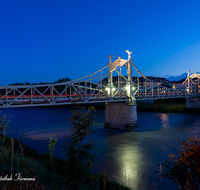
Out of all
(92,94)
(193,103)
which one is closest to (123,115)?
(92,94)

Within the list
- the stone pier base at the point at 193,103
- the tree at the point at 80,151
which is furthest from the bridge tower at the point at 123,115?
the stone pier base at the point at 193,103

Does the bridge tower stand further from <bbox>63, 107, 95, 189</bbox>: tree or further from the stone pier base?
the stone pier base

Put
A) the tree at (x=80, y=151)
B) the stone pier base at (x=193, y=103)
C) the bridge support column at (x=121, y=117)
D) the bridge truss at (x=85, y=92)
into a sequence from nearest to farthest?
the tree at (x=80, y=151) → the bridge truss at (x=85, y=92) → the bridge support column at (x=121, y=117) → the stone pier base at (x=193, y=103)

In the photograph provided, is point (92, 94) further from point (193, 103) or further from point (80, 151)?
point (193, 103)

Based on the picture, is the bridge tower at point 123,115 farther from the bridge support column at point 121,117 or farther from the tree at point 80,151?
the tree at point 80,151

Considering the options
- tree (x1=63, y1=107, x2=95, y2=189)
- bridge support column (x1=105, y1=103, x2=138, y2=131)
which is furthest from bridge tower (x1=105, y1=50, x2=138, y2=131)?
tree (x1=63, y1=107, x2=95, y2=189)

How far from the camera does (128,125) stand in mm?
28125

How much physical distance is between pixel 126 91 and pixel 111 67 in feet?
22.0

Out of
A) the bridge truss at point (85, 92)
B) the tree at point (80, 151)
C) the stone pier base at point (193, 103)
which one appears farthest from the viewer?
the stone pier base at point (193, 103)

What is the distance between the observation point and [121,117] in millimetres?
29219

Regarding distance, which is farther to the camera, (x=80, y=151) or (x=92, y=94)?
(x=92, y=94)

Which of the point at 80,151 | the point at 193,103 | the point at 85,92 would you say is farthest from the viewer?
the point at 193,103

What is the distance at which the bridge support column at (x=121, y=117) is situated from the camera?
92.9ft

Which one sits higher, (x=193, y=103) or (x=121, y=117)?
(x=193, y=103)
